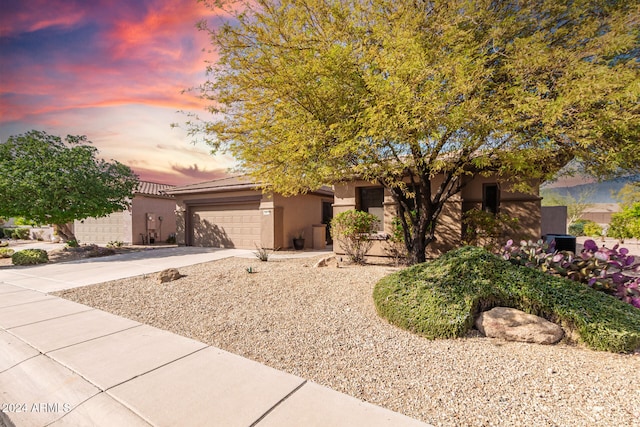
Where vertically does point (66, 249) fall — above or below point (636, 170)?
below

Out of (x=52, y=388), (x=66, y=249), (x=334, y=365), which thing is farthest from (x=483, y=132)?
(x=66, y=249)

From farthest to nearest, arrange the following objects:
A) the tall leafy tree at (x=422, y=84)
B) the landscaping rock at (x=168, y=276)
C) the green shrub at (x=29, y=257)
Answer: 1. the green shrub at (x=29, y=257)
2. the landscaping rock at (x=168, y=276)
3. the tall leafy tree at (x=422, y=84)

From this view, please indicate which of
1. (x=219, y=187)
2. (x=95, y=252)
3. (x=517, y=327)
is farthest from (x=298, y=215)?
(x=517, y=327)

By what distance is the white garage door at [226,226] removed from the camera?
1416cm

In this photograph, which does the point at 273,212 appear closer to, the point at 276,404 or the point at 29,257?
the point at 29,257

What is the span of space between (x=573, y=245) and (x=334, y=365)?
871 cm

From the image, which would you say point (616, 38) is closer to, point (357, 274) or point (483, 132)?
point (483, 132)

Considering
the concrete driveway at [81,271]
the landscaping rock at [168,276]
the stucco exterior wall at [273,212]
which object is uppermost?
the stucco exterior wall at [273,212]

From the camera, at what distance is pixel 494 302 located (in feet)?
13.7

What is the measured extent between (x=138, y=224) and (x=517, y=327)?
64.2ft

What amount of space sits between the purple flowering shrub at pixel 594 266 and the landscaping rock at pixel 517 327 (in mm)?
1409

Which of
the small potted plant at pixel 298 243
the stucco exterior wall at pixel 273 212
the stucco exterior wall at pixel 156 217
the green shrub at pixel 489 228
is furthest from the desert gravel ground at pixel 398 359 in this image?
the stucco exterior wall at pixel 156 217

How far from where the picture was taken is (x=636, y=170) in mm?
6191

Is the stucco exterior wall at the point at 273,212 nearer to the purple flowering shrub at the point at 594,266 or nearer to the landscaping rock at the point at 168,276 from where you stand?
the landscaping rock at the point at 168,276
